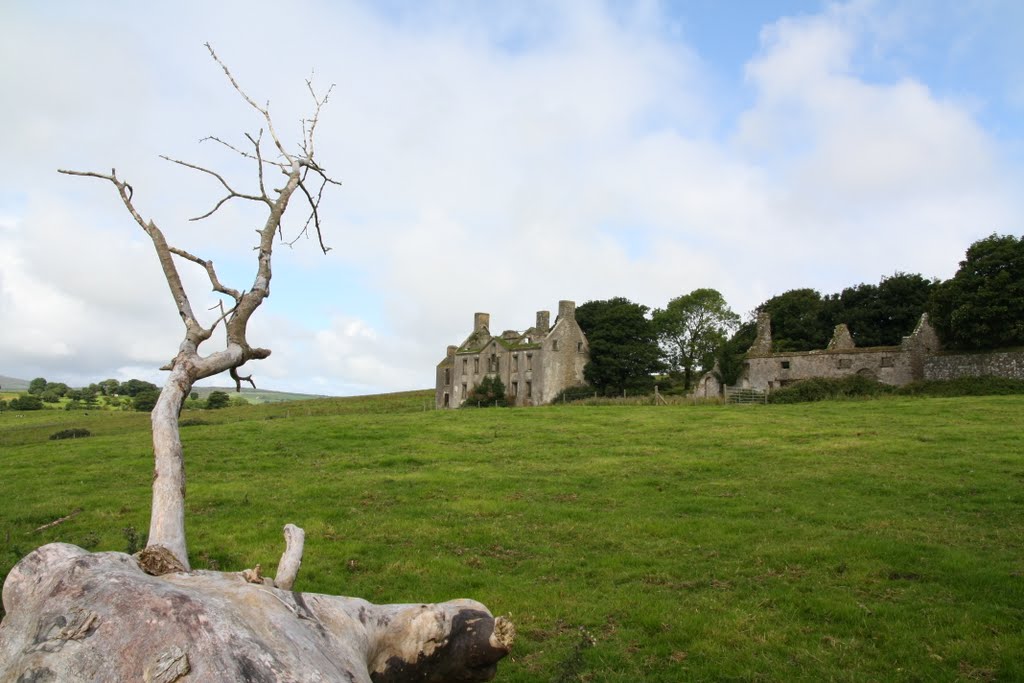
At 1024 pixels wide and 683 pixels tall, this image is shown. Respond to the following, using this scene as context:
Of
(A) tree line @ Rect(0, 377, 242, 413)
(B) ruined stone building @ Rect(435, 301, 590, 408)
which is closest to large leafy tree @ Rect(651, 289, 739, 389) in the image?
(B) ruined stone building @ Rect(435, 301, 590, 408)

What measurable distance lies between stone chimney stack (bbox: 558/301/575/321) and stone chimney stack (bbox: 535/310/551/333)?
A: 6.56ft

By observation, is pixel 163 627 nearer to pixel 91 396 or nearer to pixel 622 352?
pixel 622 352

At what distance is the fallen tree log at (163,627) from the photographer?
3.60m

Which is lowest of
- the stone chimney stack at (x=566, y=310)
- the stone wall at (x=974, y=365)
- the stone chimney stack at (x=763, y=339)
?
the stone wall at (x=974, y=365)

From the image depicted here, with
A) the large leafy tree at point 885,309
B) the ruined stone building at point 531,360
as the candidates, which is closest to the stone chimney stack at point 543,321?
the ruined stone building at point 531,360

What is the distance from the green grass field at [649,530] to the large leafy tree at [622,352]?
115 ft

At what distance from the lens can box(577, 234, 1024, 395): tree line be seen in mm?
46281

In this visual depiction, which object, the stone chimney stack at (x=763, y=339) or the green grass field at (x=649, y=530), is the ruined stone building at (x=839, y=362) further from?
the green grass field at (x=649, y=530)

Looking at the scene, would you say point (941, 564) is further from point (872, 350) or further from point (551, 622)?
point (872, 350)

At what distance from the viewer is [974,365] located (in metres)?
47.0

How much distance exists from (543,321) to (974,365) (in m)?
34.4

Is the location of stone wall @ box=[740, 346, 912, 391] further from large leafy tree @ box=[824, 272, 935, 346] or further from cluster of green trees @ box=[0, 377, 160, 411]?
cluster of green trees @ box=[0, 377, 160, 411]

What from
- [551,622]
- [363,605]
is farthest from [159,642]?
[551,622]

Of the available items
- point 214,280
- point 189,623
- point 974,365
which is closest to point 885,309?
point 974,365
